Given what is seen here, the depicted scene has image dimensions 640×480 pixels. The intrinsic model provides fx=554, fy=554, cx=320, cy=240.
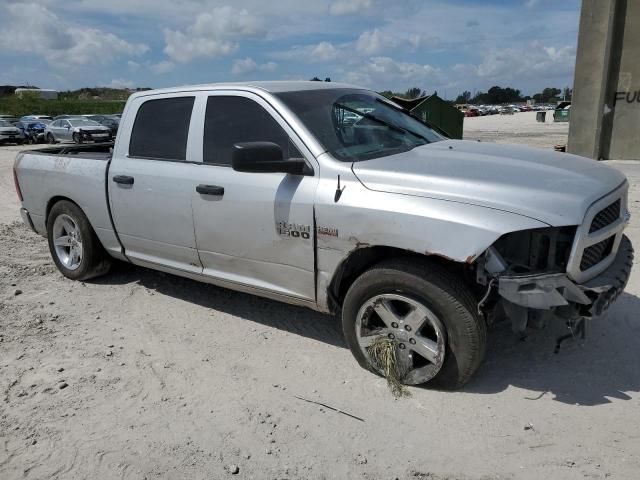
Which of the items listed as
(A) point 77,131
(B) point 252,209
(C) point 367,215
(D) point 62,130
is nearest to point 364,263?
(C) point 367,215

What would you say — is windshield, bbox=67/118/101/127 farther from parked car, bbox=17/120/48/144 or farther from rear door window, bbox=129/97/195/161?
rear door window, bbox=129/97/195/161

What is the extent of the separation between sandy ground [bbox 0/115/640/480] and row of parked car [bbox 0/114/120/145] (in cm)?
2317

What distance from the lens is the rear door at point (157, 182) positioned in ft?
14.3

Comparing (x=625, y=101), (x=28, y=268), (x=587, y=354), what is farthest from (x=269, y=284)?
(x=625, y=101)

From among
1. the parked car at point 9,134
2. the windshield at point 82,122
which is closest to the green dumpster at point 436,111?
the windshield at point 82,122

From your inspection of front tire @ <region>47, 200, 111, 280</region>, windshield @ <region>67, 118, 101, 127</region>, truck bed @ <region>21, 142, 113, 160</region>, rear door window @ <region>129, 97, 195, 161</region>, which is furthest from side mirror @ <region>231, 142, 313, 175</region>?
windshield @ <region>67, 118, 101, 127</region>

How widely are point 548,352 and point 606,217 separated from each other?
116 cm

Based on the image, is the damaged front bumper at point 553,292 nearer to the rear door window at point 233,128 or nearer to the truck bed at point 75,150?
the rear door window at point 233,128

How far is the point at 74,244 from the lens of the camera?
564cm

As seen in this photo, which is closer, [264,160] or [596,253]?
[596,253]

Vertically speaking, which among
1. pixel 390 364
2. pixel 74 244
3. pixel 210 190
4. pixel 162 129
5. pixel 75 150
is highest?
pixel 162 129

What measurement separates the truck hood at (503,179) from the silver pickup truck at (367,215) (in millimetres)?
11

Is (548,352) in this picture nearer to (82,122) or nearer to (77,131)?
(77,131)

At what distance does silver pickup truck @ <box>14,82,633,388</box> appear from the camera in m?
→ 3.05
